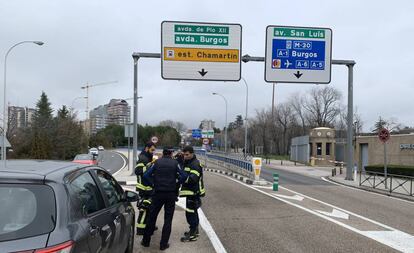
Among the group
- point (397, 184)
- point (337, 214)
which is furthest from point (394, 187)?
point (337, 214)

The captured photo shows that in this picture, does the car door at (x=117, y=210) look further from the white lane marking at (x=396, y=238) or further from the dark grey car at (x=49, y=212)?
the white lane marking at (x=396, y=238)

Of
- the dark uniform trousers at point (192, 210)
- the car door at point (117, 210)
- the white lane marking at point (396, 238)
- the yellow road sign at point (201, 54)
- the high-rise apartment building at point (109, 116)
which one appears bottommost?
the white lane marking at point (396, 238)

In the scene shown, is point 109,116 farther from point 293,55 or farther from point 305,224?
point 305,224

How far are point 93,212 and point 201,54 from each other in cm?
1646

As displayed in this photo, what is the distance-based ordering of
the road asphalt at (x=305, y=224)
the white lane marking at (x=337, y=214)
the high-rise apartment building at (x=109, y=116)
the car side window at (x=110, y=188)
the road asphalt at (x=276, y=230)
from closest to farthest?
the car side window at (x=110, y=188) < the road asphalt at (x=276, y=230) < the road asphalt at (x=305, y=224) < the white lane marking at (x=337, y=214) < the high-rise apartment building at (x=109, y=116)

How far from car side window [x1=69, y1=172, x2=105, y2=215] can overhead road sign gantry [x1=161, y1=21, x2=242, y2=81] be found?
1575cm

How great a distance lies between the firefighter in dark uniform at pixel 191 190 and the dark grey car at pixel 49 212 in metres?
3.52

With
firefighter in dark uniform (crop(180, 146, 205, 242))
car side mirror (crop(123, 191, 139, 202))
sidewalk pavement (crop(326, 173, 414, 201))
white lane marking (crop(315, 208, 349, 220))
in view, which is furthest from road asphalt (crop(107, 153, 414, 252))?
sidewalk pavement (crop(326, 173, 414, 201))

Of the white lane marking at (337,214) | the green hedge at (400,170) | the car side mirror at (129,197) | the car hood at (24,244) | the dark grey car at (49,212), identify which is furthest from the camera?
the green hedge at (400,170)

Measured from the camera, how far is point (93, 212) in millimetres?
4070

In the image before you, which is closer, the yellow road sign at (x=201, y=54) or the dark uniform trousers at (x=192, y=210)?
the dark uniform trousers at (x=192, y=210)

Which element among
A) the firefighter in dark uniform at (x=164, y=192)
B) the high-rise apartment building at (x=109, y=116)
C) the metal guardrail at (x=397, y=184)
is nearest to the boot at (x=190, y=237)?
the firefighter in dark uniform at (x=164, y=192)

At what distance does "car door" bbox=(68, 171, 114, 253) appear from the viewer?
3.68m

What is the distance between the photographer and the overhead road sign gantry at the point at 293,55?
20891 millimetres
